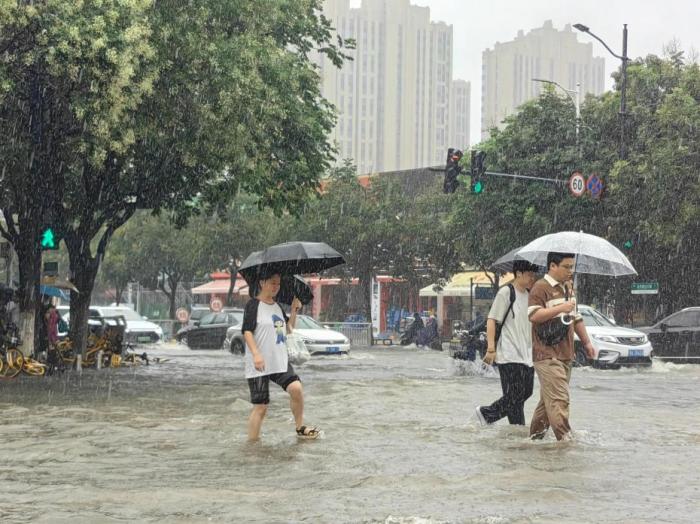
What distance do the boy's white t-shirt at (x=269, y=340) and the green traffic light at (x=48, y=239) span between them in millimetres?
12098

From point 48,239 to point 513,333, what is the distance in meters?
13.0

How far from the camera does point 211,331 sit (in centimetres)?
3662

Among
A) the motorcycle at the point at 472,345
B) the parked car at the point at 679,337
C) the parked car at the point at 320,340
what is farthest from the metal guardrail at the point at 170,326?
the motorcycle at the point at 472,345

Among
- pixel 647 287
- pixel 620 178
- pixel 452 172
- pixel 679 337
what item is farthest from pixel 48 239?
pixel 647 287

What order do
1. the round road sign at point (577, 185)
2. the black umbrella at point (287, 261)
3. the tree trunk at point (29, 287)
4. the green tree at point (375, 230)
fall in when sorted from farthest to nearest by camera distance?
the green tree at point (375, 230) < the round road sign at point (577, 185) < the tree trunk at point (29, 287) < the black umbrella at point (287, 261)

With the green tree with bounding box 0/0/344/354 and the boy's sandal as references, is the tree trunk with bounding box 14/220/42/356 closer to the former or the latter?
the green tree with bounding box 0/0/344/354

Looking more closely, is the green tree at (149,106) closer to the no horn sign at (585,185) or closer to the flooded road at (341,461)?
the flooded road at (341,461)

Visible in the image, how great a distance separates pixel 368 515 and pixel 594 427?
19.7ft

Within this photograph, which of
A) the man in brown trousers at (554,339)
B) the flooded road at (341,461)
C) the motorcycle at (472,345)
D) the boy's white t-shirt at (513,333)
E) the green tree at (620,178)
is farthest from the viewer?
the green tree at (620,178)

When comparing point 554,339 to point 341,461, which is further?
point 554,339

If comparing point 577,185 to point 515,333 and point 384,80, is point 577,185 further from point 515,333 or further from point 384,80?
point 384,80

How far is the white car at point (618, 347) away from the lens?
82.5 ft

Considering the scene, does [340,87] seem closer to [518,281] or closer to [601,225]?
[601,225]

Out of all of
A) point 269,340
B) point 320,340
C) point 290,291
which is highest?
point 290,291
